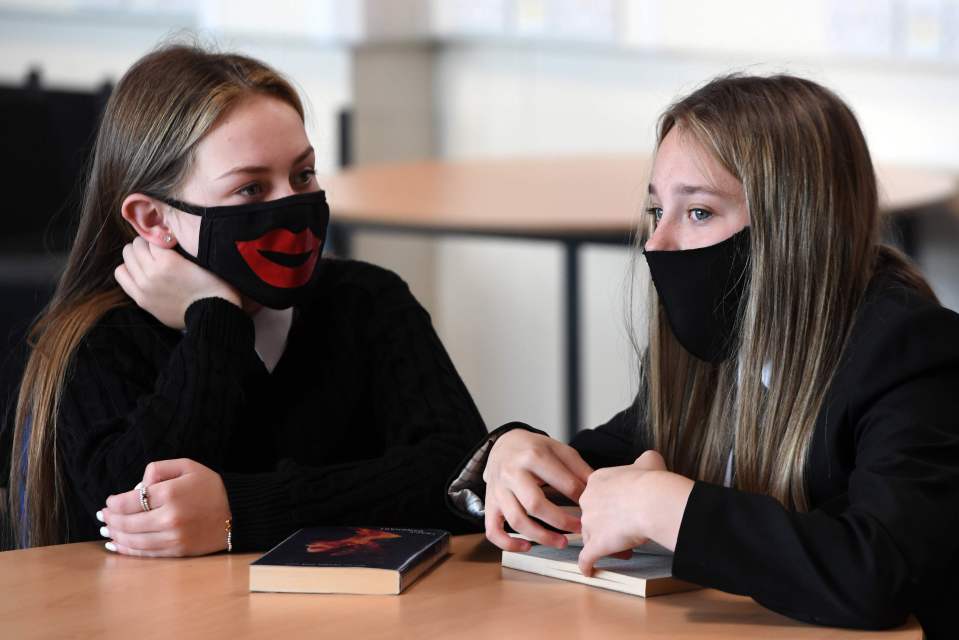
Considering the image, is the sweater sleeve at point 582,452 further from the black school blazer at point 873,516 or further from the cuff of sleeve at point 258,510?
the black school blazer at point 873,516

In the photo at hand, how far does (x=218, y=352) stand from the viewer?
58.1 inches

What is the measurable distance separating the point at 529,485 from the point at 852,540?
31cm

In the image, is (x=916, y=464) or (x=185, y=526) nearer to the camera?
(x=916, y=464)

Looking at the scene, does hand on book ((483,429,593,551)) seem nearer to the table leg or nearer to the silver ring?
the silver ring

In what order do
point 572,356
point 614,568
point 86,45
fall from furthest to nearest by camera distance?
point 86,45
point 572,356
point 614,568

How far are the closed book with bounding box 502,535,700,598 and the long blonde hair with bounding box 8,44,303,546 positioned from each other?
58 centimetres

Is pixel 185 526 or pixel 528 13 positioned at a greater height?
pixel 528 13

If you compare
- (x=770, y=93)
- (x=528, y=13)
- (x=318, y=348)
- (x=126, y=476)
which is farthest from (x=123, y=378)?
(x=528, y=13)

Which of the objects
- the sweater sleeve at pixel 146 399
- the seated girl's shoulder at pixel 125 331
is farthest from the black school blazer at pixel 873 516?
the seated girl's shoulder at pixel 125 331

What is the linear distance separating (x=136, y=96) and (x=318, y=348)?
1.22 ft

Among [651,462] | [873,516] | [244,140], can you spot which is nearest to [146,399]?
[244,140]

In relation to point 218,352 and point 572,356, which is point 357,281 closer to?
point 218,352

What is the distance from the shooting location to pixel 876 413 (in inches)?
47.1

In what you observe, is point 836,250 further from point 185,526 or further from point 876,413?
point 185,526
